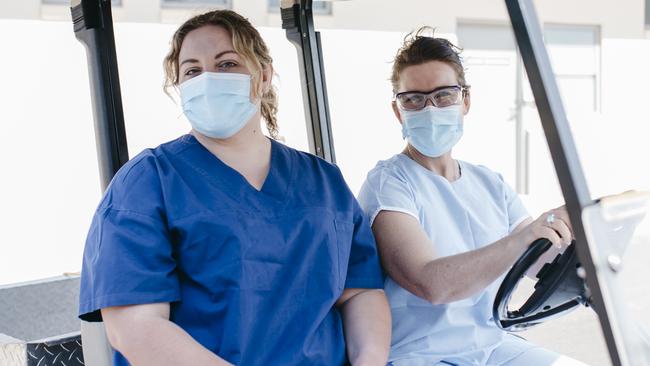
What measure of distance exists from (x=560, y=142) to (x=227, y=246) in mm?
692

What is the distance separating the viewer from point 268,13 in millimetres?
6781

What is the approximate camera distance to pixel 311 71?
98.9 inches

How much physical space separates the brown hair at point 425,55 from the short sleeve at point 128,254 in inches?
31.1

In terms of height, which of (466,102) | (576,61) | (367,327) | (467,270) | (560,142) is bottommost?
(367,327)

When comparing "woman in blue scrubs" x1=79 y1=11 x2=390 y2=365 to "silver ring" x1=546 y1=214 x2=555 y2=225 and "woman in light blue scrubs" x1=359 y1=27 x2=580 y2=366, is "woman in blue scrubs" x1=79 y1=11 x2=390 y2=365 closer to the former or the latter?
"woman in light blue scrubs" x1=359 y1=27 x2=580 y2=366

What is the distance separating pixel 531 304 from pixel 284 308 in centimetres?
54

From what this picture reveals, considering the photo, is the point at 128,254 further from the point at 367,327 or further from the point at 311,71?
Result: the point at 311,71

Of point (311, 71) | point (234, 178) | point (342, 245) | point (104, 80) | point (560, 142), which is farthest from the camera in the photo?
point (311, 71)

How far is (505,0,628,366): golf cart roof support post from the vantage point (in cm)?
114

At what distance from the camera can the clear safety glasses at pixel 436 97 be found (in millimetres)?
1945

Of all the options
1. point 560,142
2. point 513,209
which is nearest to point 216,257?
point 560,142

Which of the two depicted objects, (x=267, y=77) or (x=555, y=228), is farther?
(x=267, y=77)

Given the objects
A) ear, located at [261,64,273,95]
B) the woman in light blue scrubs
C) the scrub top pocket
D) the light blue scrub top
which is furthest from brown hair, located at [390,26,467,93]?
the scrub top pocket

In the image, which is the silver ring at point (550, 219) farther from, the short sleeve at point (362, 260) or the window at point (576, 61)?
the short sleeve at point (362, 260)
